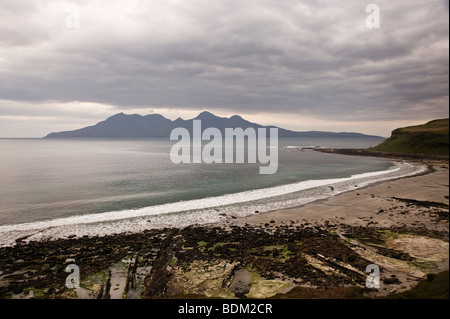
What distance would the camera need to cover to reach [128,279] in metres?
16.1

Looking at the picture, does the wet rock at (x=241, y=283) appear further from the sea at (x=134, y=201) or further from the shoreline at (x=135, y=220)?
the sea at (x=134, y=201)

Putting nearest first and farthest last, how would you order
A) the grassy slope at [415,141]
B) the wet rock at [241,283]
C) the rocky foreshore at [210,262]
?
the wet rock at [241,283] < the rocky foreshore at [210,262] < the grassy slope at [415,141]

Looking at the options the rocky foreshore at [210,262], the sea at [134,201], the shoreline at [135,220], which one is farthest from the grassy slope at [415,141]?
the rocky foreshore at [210,262]

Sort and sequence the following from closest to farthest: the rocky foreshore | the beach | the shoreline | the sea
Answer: the beach, the rocky foreshore, the shoreline, the sea

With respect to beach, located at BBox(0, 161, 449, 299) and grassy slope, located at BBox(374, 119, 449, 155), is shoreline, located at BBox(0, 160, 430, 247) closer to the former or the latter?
beach, located at BBox(0, 161, 449, 299)

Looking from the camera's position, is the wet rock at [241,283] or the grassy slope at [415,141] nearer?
the wet rock at [241,283]

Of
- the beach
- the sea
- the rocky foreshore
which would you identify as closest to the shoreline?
the sea

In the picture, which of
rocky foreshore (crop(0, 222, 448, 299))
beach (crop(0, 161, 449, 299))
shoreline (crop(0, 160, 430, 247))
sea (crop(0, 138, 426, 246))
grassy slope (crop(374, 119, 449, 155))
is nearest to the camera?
beach (crop(0, 161, 449, 299))

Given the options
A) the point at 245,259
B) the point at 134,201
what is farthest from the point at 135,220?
the point at 245,259

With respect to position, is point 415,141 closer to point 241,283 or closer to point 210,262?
point 210,262

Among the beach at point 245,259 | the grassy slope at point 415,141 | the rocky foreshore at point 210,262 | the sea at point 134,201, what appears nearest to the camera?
the beach at point 245,259

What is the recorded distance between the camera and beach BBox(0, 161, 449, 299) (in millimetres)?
14523

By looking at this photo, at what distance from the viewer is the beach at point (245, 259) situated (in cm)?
1452
